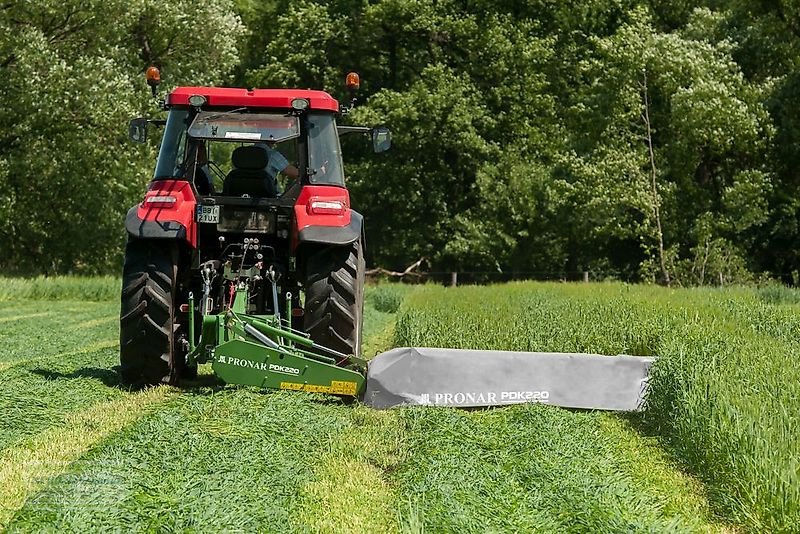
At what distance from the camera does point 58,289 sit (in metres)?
20.9

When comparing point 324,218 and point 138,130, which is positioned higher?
point 138,130

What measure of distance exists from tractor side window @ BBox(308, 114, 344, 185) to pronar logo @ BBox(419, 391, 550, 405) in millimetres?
2110

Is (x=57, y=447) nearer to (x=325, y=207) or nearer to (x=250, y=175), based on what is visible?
(x=325, y=207)

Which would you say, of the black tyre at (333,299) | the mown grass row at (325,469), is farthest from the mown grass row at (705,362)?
the black tyre at (333,299)

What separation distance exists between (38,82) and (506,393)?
18.1m

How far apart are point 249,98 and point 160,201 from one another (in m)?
1.11

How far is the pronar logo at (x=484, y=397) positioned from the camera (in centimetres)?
701

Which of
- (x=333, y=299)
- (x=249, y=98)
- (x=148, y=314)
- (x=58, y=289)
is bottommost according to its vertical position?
(x=58, y=289)

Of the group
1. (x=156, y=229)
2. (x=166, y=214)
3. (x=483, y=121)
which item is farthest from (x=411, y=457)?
(x=483, y=121)

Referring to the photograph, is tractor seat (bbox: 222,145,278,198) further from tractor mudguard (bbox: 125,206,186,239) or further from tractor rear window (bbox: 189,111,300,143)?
tractor mudguard (bbox: 125,206,186,239)

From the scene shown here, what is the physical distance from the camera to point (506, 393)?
7055 mm

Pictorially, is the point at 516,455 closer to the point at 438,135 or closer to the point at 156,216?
the point at 156,216

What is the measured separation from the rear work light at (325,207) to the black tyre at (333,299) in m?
0.27

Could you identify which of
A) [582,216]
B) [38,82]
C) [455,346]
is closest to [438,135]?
[582,216]
